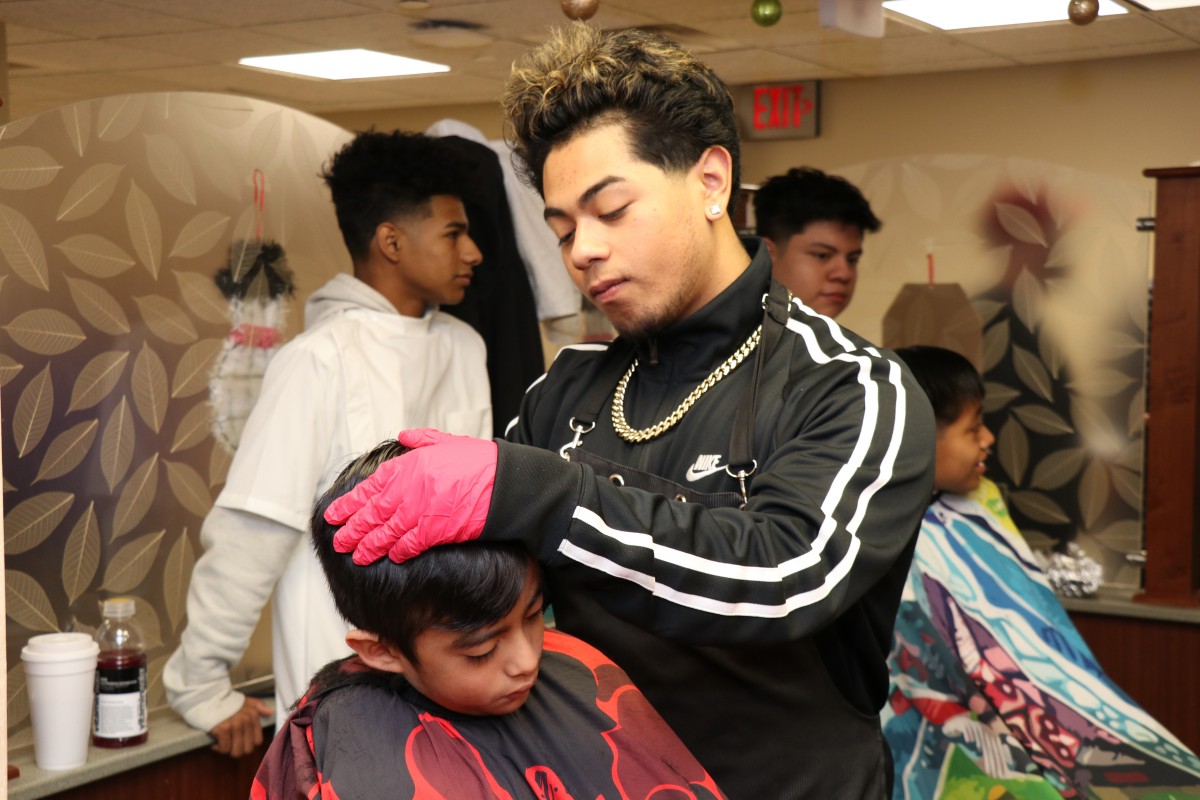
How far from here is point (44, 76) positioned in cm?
588

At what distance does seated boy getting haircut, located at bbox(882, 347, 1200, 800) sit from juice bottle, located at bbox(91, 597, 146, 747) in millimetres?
1486

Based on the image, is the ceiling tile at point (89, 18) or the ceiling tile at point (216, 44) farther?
the ceiling tile at point (216, 44)

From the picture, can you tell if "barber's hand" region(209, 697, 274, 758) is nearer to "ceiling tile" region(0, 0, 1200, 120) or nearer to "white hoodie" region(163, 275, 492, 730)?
"white hoodie" region(163, 275, 492, 730)

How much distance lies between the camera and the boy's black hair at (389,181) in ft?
9.06

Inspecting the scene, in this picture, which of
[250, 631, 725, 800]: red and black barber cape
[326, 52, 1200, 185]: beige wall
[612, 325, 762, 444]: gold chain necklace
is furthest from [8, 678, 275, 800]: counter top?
[326, 52, 1200, 185]: beige wall

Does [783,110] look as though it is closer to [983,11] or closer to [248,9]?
[983,11]

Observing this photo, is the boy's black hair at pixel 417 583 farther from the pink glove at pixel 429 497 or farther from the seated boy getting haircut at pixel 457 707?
the pink glove at pixel 429 497

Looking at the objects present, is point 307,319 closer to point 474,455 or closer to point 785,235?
point 785,235

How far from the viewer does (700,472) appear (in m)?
1.46


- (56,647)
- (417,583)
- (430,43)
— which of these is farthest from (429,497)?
(430,43)

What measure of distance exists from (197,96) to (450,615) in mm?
1860

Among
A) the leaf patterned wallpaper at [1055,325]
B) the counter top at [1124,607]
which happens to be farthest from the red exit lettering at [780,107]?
the counter top at [1124,607]

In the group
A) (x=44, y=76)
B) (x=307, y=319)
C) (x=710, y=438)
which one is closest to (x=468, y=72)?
(x=44, y=76)

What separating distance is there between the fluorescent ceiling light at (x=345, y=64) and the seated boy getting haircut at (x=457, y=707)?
4381 millimetres
